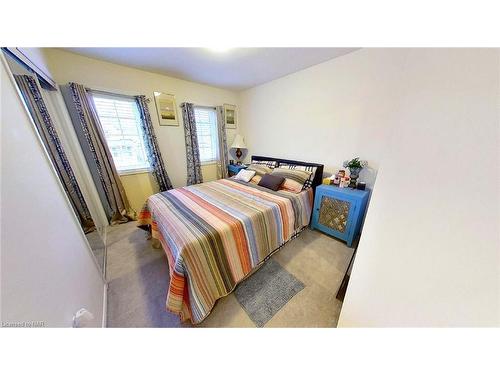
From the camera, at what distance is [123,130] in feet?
7.83

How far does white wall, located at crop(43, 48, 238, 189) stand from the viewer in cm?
188

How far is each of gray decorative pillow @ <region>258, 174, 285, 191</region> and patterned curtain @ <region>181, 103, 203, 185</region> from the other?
5.03ft

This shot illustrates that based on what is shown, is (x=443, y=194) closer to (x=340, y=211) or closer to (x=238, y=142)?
(x=340, y=211)

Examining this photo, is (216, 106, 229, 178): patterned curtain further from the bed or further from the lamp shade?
the bed

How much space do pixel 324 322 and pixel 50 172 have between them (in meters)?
2.05

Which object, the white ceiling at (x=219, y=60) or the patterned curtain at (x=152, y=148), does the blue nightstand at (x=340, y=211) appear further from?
the patterned curtain at (x=152, y=148)

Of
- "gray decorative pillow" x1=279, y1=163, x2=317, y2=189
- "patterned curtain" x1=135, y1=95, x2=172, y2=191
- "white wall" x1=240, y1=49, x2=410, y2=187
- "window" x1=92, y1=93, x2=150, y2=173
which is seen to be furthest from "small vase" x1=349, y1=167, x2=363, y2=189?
"window" x1=92, y1=93, x2=150, y2=173

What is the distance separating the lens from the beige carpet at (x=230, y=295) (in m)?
1.15

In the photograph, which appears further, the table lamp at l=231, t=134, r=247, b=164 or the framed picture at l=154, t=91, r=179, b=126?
the table lamp at l=231, t=134, r=247, b=164

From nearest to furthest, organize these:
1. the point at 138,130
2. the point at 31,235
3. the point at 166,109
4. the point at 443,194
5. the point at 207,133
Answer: the point at 443,194, the point at 31,235, the point at 138,130, the point at 166,109, the point at 207,133

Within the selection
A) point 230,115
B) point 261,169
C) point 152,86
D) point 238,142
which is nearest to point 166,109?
point 152,86

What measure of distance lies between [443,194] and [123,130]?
3.38 meters

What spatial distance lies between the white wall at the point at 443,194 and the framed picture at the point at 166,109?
3.05 meters

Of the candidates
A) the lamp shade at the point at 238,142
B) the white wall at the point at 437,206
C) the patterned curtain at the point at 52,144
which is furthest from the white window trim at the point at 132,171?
the white wall at the point at 437,206
